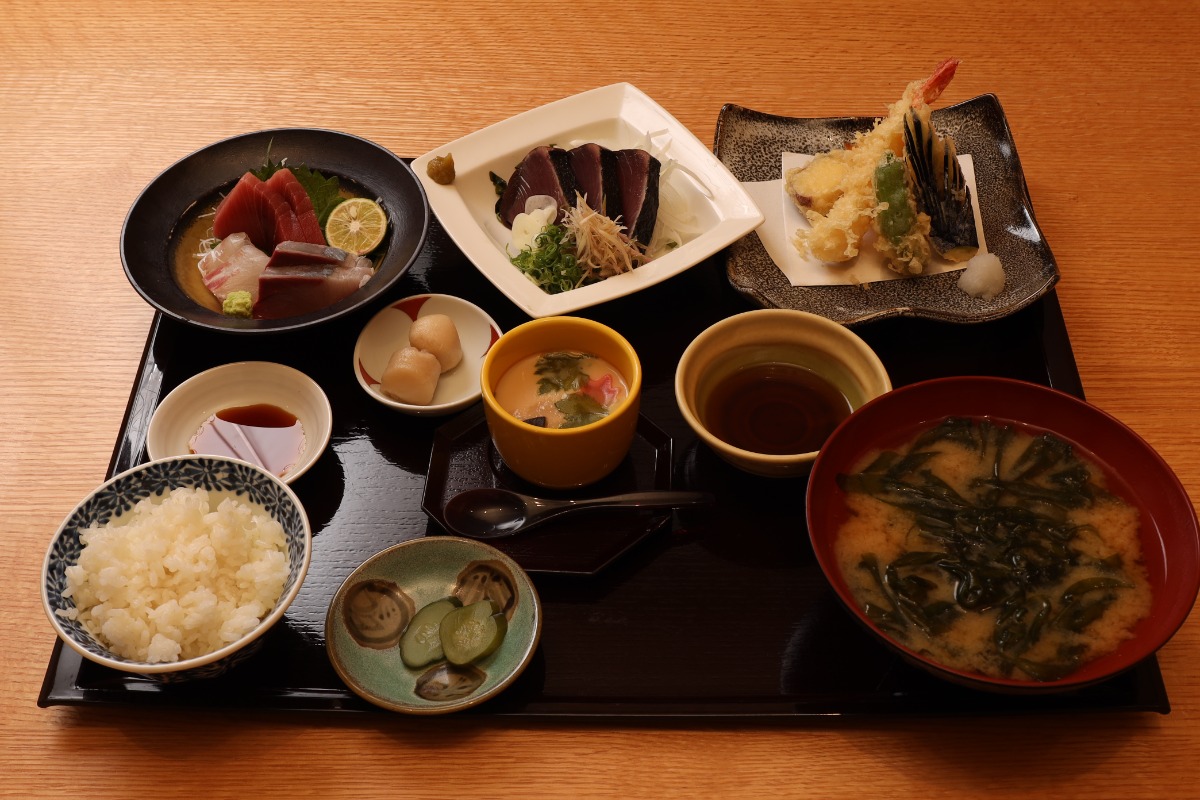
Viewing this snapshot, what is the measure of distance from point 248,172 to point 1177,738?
7.25 feet

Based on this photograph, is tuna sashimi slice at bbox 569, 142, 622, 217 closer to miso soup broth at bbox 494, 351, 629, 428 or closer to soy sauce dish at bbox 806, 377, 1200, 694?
miso soup broth at bbox 494, 351, 629, 428

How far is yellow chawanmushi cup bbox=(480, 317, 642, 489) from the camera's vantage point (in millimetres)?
1647

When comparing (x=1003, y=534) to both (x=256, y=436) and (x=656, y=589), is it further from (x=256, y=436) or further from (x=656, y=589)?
(x=256, y=436)

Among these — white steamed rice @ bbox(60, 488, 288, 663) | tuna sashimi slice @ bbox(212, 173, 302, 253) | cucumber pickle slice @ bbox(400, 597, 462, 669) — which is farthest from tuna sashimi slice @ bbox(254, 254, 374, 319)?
cucumber pickle slice @ bbox(400, 597, 462, 669)

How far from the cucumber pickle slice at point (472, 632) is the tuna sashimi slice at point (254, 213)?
1.05 metres

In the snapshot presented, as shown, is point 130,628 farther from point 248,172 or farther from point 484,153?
point 484,153

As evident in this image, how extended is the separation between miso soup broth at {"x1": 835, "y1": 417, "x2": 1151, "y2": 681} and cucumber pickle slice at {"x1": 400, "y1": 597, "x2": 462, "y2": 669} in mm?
662

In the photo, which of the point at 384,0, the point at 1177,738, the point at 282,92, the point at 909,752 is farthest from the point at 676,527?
the point at 384,0

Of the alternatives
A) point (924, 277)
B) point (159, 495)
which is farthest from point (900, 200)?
point (159, 495)

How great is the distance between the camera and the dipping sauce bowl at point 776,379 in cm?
182

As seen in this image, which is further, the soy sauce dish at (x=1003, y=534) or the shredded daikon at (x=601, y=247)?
the shredded daikon at (x=601, y=247)

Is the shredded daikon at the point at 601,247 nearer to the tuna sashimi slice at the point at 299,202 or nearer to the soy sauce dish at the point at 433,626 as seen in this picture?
the tuna sashimi slice at the point at 299,202

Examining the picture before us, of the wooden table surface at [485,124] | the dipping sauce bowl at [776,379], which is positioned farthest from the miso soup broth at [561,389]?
the wooden table surface at [485,124]

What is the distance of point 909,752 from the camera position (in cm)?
156
